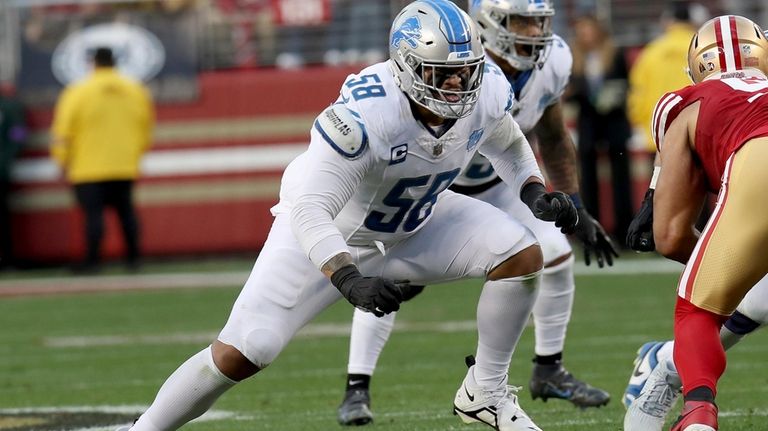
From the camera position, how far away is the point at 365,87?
4.77 metres

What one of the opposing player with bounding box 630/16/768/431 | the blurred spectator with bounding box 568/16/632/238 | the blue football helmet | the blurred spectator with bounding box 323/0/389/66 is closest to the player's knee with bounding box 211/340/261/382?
the blue football helmet

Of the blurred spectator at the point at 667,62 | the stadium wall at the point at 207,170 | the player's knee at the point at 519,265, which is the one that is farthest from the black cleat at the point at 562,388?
the stadium wall at the point at 207,170

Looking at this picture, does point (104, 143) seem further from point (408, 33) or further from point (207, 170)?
point (408, 33)

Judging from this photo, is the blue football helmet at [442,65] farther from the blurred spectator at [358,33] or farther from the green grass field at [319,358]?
the blurred spectator at [358,33]

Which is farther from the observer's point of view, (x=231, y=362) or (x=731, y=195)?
(x=231, y=362)

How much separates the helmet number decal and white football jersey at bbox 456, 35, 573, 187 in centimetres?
130

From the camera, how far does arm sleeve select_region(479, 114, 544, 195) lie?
5.19 meters

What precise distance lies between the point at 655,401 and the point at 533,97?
5.35 ft

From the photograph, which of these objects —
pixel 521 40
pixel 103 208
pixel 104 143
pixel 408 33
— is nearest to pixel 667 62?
pixel 104 143

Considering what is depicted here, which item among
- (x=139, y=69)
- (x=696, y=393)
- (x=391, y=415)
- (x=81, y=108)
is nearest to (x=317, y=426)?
(x=391, y=415)

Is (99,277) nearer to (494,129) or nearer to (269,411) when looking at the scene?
(269,411)

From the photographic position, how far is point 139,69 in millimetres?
14297

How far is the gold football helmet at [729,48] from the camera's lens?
456 centimetres

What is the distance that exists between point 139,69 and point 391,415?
8.87 m
